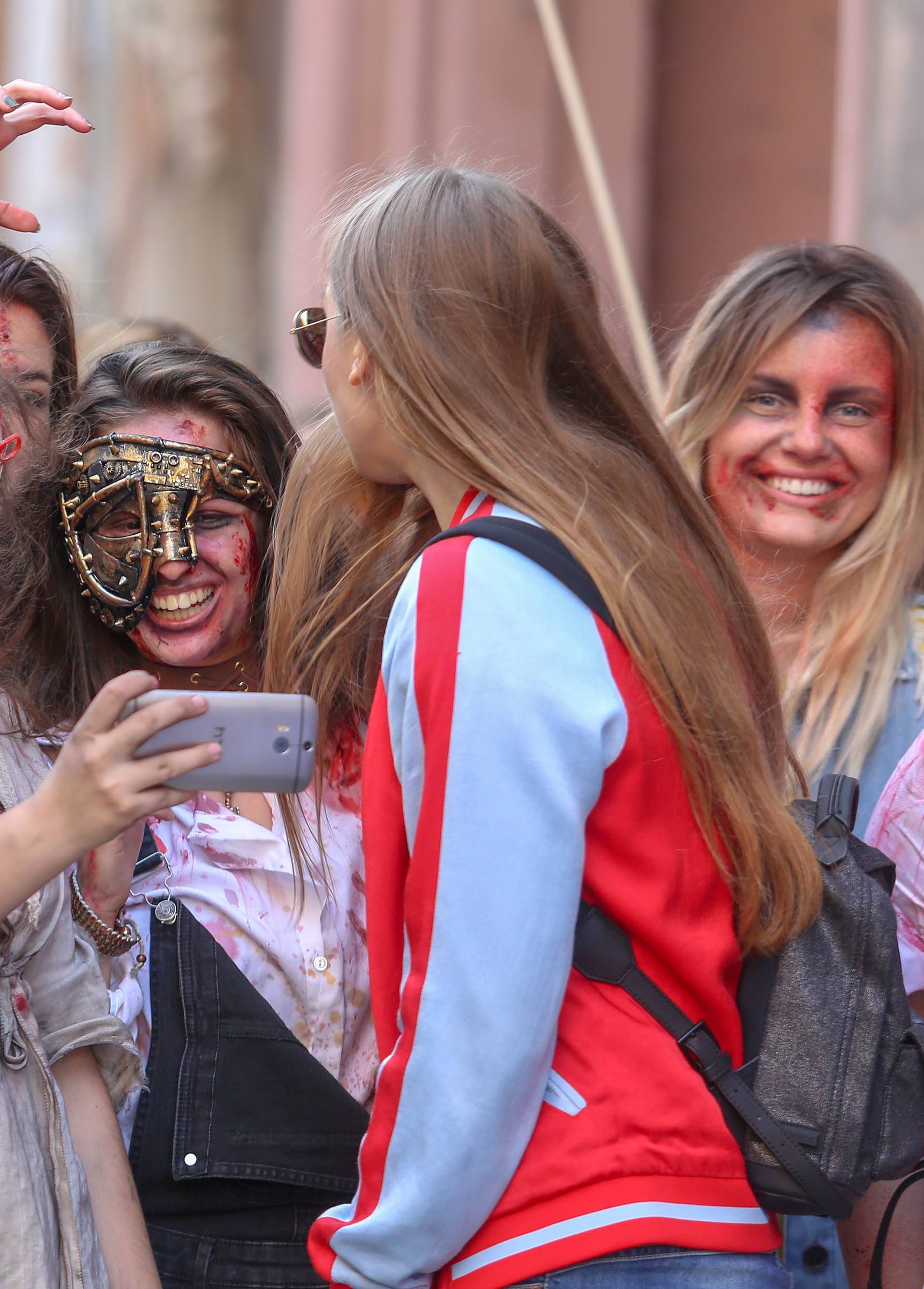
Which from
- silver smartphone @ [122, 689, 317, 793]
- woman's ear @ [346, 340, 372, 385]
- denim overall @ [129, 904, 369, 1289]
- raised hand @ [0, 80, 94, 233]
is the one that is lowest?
denim overall @ [129, 904, 369, 1289]

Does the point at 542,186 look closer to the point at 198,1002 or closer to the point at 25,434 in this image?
the point at 25,434

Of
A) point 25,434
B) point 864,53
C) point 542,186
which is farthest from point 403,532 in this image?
point 542,186

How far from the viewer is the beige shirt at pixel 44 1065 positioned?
162cm

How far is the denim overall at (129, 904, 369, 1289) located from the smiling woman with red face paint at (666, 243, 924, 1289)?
1.18m

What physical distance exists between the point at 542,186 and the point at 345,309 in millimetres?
4054

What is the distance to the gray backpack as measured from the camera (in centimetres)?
150

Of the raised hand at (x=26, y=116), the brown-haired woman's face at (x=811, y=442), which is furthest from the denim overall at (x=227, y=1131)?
the brown-haired woman's face at (x=811, y=442)

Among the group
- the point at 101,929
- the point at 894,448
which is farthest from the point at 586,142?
the point at 101,929

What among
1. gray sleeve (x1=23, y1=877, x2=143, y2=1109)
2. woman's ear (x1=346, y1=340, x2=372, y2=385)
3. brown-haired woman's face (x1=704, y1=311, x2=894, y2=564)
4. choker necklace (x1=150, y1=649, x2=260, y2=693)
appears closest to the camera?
woman's ear (x1=346, y1=340, x2=372, y2=385)

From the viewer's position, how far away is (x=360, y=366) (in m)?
1.69

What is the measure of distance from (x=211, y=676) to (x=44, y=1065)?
0.94 m

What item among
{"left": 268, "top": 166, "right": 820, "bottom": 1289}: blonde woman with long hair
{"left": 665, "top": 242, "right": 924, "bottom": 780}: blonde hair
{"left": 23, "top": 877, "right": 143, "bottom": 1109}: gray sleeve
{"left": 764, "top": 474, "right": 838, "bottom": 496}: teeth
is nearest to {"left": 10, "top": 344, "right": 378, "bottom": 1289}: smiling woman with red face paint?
{"left": 23, "top": 877, "right": 143, "bottom": 1109}: gray sleeve

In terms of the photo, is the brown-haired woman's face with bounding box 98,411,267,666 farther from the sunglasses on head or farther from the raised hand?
the sunglasses on head

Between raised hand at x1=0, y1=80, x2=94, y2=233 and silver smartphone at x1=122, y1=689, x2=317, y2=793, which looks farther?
raised hand at x1=0, y1=80, x2=94, y2=233
